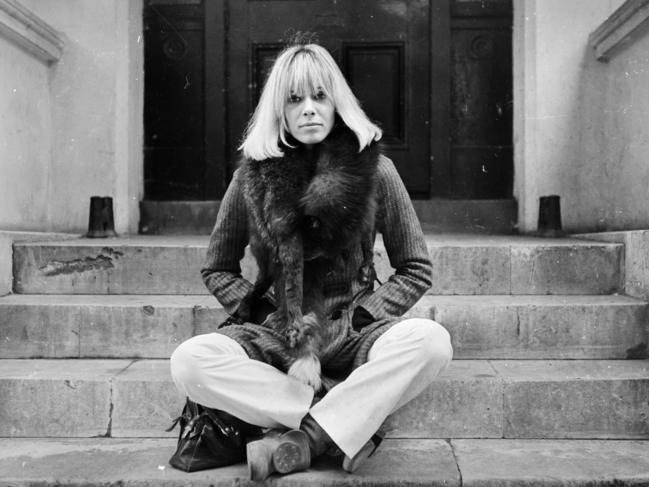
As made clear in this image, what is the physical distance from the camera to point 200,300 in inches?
156

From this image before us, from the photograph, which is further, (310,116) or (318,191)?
(310,116)

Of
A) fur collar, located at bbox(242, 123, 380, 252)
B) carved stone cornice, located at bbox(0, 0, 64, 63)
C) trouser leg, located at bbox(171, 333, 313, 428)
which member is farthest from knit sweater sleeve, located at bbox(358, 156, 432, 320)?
carved stone cornice, located at bbox(0, 0, 64, 63)

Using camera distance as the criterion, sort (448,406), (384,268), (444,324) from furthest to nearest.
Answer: (384,268), (444,324), (448,406)

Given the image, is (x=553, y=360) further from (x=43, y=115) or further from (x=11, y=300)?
(x=43, y=115)

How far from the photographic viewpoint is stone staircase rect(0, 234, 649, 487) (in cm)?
280

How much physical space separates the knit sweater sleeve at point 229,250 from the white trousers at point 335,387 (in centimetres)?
29

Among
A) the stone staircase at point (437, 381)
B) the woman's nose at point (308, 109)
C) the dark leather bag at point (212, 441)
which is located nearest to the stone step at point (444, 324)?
the stone staircase at point (437, 381)

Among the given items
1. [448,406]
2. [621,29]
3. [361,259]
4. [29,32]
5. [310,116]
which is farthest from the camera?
[29,32]

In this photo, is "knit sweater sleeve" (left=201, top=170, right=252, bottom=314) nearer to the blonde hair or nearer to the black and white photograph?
the black and white photograph

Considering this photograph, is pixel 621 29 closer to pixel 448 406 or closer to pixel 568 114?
pixel 568 114

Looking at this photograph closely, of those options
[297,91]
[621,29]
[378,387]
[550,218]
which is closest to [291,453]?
[378,387]

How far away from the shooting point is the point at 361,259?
9.52 feet

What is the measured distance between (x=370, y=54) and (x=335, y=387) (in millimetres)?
3740

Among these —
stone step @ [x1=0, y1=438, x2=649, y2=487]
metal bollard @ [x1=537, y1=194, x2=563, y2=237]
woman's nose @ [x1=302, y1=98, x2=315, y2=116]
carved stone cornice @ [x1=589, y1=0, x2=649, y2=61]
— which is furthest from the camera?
metal bollard @ [x1=537, y1=194, x2=563, y2=237]
